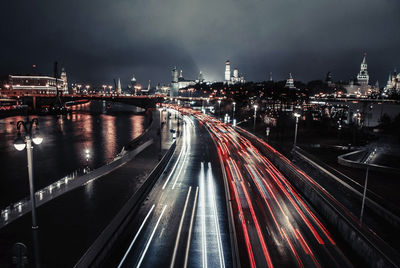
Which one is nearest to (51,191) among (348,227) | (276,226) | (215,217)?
(215,217)

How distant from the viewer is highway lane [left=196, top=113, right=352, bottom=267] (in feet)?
34.2

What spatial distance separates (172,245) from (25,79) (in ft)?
645

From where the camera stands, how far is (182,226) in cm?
1270

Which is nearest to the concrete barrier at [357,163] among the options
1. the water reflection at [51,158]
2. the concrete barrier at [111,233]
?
the concrete barrier at [111,233]

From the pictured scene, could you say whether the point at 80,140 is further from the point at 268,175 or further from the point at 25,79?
the point at 25,79

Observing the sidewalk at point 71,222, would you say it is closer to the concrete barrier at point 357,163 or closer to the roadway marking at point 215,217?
the roadway marking at point 215,217

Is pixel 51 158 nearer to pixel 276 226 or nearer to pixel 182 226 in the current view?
pixel 182 226

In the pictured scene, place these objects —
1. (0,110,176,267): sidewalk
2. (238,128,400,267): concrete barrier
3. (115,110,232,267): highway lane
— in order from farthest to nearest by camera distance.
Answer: (115,110,232,267): highway lane, (238,128,400,267): concrete barrier, (0,110,176,267): sidewalk

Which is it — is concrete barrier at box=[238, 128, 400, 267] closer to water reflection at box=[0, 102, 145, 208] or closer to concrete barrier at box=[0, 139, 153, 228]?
concrete barrier at box=[0, 139, 153, 228]

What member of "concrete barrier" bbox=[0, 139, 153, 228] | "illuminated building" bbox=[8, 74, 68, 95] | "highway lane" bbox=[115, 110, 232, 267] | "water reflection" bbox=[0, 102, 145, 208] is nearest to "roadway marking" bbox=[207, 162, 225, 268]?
"highway lane" bbox=[115, 110, 232, 267]

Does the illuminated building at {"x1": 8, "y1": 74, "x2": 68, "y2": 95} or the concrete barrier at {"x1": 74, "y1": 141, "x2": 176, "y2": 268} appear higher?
the illuminated building at {"x1": 8, "y1": 74, "x2": 68, "y2": 95}

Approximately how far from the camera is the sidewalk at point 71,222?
898cm

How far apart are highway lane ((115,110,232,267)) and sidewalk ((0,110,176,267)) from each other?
1473 mm

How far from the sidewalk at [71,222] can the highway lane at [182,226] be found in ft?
4.83
